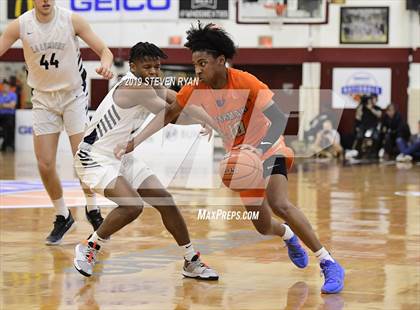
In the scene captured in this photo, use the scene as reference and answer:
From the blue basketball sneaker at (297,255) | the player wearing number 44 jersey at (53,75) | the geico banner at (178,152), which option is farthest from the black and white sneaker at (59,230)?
the geico banner at (178,152)

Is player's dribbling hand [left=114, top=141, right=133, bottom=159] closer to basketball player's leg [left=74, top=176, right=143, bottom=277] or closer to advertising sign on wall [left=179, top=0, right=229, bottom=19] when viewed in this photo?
basketball player's leg [left=74, top=176, right=143, bottom=277]

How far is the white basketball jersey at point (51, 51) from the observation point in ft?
29.8

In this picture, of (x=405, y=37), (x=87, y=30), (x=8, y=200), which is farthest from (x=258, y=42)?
(x=87, y=30)

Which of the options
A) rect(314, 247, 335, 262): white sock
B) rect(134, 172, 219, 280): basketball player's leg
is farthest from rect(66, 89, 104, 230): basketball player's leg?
rect(314, 247, 335, 262): white sock

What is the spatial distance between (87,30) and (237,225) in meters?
2.88

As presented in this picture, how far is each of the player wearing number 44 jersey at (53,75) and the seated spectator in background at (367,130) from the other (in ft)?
55.0

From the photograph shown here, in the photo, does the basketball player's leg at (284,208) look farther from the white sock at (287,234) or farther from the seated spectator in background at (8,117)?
the seated spectator in background at (8,117)

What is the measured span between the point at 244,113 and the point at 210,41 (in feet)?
1.93

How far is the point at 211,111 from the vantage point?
23.8ft

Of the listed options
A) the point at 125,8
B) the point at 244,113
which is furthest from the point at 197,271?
the point at 125,8

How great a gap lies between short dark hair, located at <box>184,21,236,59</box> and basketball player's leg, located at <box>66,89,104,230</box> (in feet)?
8.23

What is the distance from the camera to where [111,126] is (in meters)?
7.52

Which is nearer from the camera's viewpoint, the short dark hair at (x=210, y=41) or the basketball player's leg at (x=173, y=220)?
the short dark hair at (x=210, y=41)

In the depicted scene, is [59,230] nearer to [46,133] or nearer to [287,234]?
[46,133]
